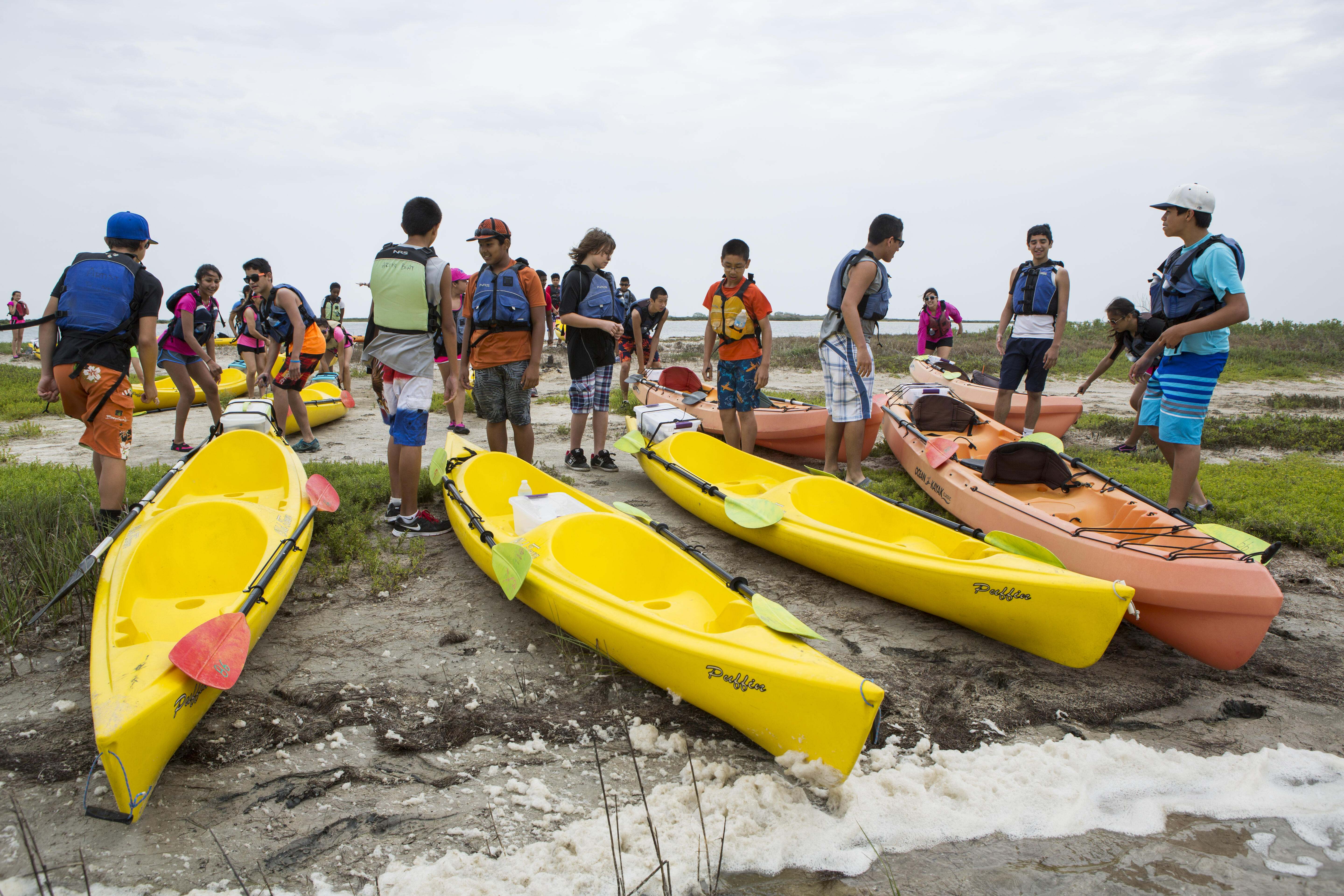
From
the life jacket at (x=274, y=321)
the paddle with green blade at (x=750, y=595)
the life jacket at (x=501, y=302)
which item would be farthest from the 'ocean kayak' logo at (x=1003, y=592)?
the life jacket at (x=274, y=321)

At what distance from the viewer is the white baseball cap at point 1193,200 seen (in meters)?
4.02

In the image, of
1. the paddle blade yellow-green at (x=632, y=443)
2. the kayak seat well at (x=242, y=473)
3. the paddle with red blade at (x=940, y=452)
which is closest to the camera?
the kayak seat well at (x=242, y=473)

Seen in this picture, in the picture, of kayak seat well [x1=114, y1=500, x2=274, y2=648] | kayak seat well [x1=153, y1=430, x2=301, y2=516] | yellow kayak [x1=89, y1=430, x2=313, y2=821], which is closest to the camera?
yellow kayak [x1=89, y1=430, x2=313, y2=821]

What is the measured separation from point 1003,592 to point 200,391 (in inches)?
463

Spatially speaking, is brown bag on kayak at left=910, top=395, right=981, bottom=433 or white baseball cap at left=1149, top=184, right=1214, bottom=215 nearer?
white baseball cap at left=1149, top=184, right=1214, bottom=215

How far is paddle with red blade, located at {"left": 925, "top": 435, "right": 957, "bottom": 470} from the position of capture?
4.94 metres

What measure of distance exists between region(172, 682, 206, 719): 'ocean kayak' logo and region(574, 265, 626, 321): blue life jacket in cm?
395

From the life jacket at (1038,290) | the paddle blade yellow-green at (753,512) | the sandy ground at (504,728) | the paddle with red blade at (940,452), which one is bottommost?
the sandy ground at (504,728)

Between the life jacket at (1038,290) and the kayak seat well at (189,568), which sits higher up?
the life jacket at (1038,290)

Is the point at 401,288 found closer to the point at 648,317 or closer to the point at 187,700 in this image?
the point at 187,700

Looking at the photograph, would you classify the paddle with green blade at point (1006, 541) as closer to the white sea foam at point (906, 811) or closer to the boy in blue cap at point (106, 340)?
the white sea foam at point (906, 811)

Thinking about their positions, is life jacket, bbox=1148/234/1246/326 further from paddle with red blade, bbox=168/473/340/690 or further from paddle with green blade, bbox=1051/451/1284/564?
paddle with red blade, bbox=168/473/340/690

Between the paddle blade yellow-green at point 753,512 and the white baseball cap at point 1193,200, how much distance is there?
3007 millimetres

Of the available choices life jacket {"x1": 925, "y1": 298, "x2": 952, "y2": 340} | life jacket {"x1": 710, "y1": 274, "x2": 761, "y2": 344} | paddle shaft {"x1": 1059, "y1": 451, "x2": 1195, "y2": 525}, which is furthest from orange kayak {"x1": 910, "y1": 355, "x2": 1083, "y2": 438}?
life jacket {"x1": 710, "y1": 274, "x2": 761, "y2": 344}
